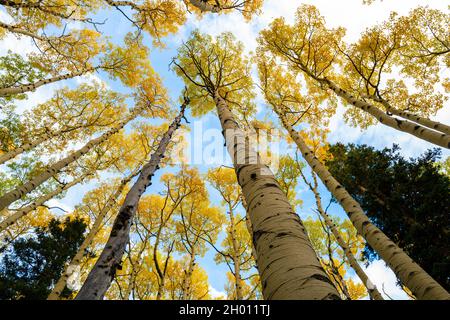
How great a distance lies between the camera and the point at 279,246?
1.47 metres

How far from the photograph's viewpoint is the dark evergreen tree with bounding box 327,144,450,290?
6.93 m

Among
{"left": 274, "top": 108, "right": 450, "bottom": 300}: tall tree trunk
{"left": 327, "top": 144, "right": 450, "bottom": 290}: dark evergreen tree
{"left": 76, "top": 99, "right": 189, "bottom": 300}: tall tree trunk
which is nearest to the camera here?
{"left": 76, "top": 99, "right": 189, "bottom": 300}: tall tree trunk

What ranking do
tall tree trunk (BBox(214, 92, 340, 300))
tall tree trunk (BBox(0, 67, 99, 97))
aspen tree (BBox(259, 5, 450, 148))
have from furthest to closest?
aspen tree (BBox(259, 5, 450, 148))
tall tree trunk (BBox(0, 67, 99, 97))
tall tree trunk (BBox(214, 92, 340, 300))

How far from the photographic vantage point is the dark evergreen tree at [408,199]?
6.93 meters

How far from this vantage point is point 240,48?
8.62 meters

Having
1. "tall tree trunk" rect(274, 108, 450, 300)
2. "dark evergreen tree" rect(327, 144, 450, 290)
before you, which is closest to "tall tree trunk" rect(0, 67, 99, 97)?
"tall tree trunk" rect(274, 108, 450, 300)

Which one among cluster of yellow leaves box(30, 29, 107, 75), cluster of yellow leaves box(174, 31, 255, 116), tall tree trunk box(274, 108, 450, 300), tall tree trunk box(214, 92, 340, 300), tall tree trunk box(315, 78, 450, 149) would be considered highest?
cluster of yellow leaves box(30, 29, 107, 75)

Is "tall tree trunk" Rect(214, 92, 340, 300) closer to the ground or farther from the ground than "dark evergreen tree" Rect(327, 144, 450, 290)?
closer to the ground

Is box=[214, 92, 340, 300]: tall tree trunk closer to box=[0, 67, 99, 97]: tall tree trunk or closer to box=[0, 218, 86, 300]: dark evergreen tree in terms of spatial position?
box=[0, 67, 99, 97]: tall tree trunk

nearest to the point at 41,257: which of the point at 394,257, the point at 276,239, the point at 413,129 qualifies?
the point at 276,239

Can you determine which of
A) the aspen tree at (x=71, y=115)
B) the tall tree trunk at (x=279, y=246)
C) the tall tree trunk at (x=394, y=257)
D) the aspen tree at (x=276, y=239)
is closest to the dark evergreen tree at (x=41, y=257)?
the aspen tree at (x=71, y=115)

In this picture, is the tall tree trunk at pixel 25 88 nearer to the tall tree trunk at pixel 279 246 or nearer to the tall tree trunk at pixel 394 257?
the tall tree trunk at pixel 279 246

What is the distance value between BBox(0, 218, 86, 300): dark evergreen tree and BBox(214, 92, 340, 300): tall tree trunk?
38.0 feet
